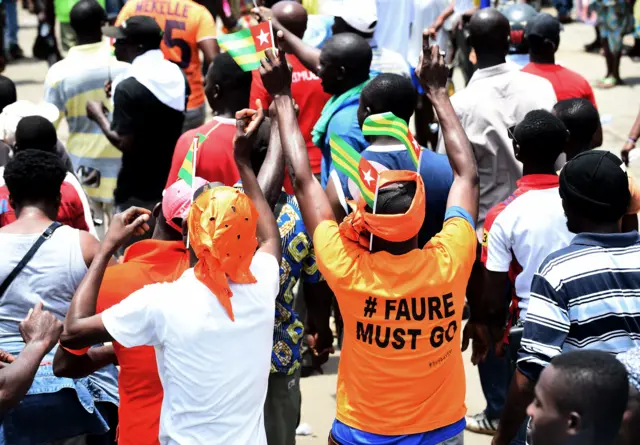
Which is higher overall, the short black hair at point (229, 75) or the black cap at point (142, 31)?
the short black hair at point (229, 75)

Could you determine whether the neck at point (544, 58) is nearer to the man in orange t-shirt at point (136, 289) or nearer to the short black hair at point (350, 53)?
the short black hair at point (350, 53)

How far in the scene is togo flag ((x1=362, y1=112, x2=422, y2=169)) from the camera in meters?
4.12

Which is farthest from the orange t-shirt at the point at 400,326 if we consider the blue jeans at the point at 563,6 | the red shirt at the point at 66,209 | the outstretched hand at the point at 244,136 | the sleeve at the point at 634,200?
the blue jeans at the point at 563,6

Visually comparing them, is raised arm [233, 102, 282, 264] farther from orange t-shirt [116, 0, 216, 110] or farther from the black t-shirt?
orange t-shirt [116, 0, 216, 110]

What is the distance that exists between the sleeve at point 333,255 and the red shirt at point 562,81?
3258mm

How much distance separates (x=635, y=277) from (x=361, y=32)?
3.87 metres

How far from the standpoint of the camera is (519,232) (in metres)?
4.32

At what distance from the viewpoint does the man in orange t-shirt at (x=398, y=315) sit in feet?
11.2

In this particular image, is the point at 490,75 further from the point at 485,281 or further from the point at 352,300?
the point at 352,300

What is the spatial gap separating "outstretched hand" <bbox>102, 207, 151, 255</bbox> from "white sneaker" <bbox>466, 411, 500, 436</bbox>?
2.74m

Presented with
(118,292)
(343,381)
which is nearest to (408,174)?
(343,381)

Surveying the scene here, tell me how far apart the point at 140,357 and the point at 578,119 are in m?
2.77

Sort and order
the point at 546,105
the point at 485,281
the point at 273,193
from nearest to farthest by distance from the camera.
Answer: the point at 273,193 < the point at 485,281 < the point at 546,105

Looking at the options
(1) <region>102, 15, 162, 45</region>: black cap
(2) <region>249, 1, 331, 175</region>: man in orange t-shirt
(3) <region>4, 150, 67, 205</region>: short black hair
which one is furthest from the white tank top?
(1) <region>102, 15, 162, 45</region>: black cap
